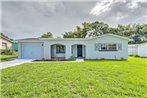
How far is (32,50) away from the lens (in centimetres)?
2564

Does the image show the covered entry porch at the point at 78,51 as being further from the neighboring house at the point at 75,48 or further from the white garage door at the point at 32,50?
the white garage door at the point at 32,50

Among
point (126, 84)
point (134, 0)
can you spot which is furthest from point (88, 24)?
point (126, 84)

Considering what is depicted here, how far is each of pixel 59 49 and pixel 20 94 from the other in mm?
20283

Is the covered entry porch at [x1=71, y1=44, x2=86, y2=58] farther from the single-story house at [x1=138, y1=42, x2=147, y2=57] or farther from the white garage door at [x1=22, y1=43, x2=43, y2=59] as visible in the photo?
the single-story house at [x1=138, y1=42, x2=147, y2=57]

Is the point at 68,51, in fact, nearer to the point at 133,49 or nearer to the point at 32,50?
the point at 32,50

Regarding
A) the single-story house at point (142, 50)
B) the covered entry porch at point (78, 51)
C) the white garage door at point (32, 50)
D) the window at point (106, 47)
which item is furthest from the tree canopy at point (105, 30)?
the window at point (106, 47)

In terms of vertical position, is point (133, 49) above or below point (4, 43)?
below

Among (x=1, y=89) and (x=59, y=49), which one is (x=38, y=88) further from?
(x=59, y=49)

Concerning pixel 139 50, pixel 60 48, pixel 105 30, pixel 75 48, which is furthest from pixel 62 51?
pixel 105 30

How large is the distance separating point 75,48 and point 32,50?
6760 millimetres

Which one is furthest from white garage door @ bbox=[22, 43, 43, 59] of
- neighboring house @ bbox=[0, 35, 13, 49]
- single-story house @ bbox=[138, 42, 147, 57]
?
single-story house @ bbox=[138, 42, 147, 57]

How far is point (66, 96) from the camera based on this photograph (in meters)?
5.97

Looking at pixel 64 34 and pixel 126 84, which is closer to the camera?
pixel 126 84

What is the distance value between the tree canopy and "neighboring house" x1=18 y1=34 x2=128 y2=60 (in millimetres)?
17949
